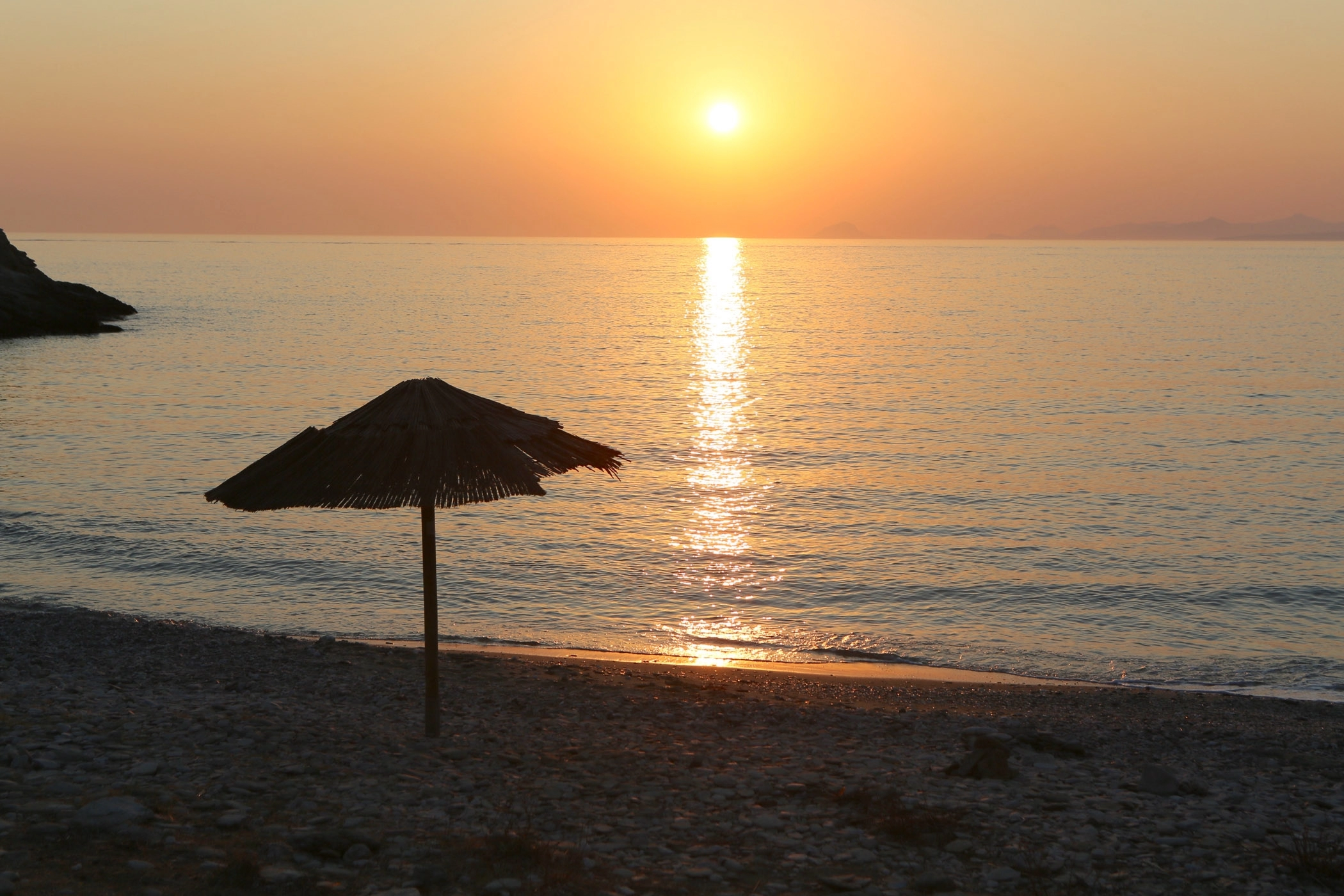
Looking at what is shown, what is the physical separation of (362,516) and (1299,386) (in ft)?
149

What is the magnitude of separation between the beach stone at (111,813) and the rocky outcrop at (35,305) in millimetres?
78445

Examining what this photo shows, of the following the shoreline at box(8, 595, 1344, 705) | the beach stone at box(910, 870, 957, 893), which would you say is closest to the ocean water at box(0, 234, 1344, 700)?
the shoreline at box(8, 595, 1344, 705)

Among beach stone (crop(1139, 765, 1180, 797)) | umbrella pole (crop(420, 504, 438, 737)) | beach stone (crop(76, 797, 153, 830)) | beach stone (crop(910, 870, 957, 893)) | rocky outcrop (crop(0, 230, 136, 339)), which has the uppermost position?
rocky outcrop (crop(0, 230, 136, 339))

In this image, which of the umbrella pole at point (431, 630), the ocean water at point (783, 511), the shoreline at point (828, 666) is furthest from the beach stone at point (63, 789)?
the ocean water at point (783, 511)

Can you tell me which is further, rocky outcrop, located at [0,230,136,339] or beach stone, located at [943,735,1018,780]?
rocky outcrop, located at [0,230,136,339]

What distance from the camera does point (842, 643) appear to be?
18438 mm

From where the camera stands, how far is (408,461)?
1003cm

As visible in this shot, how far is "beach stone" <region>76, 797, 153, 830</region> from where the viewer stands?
8.12 metres

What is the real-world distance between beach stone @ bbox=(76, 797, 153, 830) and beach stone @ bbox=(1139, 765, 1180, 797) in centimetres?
937

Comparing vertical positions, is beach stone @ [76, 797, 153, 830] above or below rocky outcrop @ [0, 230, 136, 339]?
below

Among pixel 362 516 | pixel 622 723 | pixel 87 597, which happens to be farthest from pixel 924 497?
pixel 87 597

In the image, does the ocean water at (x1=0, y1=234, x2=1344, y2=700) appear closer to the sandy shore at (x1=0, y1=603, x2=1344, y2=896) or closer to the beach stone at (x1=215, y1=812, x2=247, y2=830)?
the sandy shore at (x1=0, y1=603, x2=1344, y2=896)

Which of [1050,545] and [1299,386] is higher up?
[1299,386]

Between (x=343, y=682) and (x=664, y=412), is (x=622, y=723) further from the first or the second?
(x=664, y=412)
